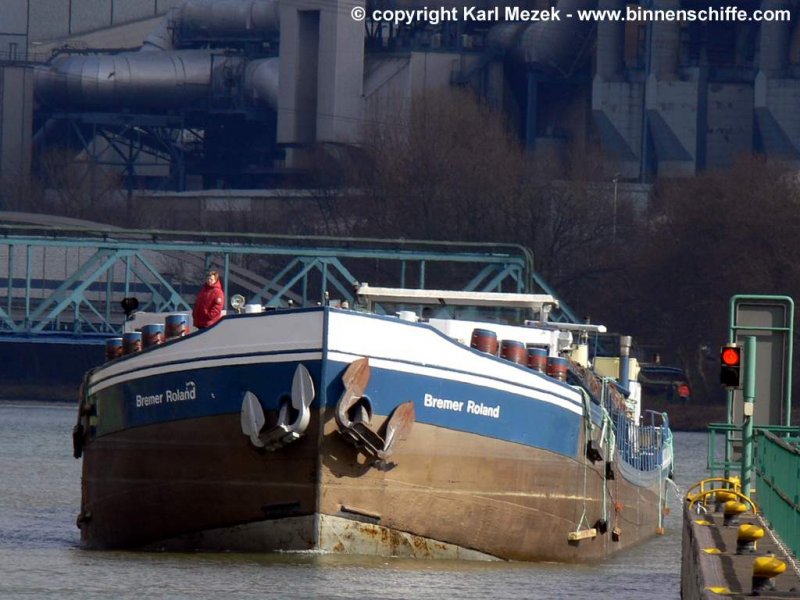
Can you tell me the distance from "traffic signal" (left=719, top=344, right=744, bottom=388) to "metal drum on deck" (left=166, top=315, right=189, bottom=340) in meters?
6.89

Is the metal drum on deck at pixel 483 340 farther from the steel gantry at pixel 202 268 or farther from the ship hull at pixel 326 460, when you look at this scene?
the steel gantry at pixel 202 268

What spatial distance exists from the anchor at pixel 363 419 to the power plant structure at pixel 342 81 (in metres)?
72.9

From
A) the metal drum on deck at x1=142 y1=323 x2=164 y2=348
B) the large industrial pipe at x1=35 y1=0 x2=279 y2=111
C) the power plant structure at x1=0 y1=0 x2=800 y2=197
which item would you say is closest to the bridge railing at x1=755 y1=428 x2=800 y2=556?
the metal drum on deck at x1=142 y1=323 x2=164 y2=348

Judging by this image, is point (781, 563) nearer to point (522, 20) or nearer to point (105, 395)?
point (105, 395)

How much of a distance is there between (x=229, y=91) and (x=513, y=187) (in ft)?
97.6

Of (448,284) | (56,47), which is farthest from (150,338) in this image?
(56,47)

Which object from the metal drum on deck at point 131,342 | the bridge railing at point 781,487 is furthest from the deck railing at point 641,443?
the bridge railing at point 781,487

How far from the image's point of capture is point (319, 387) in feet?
84.3


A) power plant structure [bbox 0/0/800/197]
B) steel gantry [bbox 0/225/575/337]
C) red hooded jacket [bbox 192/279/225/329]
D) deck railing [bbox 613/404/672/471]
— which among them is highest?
power plant structure [bbox 0/0/800/197]

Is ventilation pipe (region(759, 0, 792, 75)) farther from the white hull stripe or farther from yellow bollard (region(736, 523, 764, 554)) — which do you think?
yellow bollard (region(736, 523, 764, 554))

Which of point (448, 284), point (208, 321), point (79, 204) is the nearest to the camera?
point (208, 321)

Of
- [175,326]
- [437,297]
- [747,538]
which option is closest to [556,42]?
[437,297]

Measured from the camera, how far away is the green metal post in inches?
1051

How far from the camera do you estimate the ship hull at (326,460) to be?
26.0m
